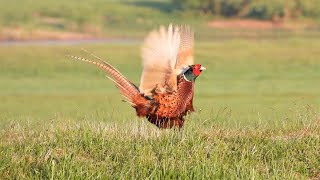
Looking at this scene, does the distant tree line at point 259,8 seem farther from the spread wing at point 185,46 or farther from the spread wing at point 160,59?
the spread wing at point 160,59

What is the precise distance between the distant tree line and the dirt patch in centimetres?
63

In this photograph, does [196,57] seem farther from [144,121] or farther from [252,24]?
[252,24]

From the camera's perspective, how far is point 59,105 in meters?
17.9

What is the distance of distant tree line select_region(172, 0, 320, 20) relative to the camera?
50.1 metres

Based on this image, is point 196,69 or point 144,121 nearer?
point 196,69

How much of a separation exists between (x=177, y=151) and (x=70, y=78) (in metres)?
17.2

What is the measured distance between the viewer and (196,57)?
2797cm

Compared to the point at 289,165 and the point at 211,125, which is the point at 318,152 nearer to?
the point at 289,165

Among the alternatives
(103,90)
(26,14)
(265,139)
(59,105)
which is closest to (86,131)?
(265,139)

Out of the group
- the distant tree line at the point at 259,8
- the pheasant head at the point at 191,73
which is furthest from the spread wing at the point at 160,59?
the distant tree line at the point at 259,8

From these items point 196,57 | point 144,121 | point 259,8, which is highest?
point 259,8

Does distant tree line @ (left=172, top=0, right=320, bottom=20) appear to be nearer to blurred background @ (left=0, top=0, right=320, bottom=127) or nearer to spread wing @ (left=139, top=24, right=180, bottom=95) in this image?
blurred background @ (left=0, top=0, right=320, bottom=127)

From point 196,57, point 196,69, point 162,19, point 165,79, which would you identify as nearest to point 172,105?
point 165,79

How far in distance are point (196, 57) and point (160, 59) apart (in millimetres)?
20744
